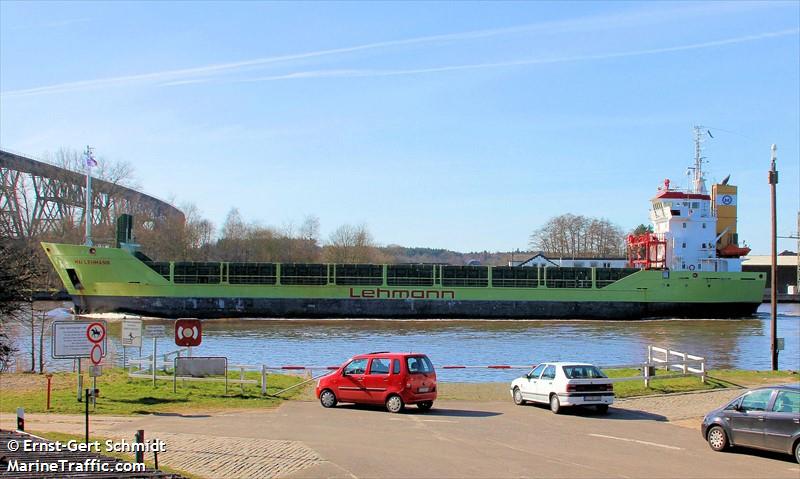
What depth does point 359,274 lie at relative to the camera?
2234 inches

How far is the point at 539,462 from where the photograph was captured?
9.80 m

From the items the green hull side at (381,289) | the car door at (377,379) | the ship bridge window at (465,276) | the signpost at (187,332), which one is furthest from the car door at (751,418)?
the ship bridge window at (465,276)

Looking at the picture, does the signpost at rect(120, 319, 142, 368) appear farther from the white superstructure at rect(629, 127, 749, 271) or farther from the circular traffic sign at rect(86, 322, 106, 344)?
the white superstructure at rect(629, 127, 749, 271)

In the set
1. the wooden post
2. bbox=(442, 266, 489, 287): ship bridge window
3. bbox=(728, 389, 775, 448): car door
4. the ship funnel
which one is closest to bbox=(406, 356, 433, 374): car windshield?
bbox=(728, 389, 775, 448): car door

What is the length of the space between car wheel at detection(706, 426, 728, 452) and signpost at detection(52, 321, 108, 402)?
11.8 metres

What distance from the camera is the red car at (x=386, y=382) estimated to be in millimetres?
14391

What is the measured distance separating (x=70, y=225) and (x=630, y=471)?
87091 mm

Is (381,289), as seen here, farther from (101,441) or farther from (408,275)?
(101,441)

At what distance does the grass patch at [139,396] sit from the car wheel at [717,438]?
30.5 ft

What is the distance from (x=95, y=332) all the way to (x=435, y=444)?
25.5 feet

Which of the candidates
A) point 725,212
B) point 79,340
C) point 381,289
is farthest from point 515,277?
point 79,340

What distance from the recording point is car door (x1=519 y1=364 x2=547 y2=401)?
15547 mm

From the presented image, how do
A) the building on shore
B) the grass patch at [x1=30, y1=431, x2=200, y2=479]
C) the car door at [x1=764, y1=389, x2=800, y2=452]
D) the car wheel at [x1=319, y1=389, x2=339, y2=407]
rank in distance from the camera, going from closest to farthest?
the grass patch at [x1=30, y1=431, x2=200, y2=479] < the car door at [x1=764, y1=389, x2=800, y2=452] < the car wheel at [x1=319, y1=389, x2=339, y2=407] < the building on shore

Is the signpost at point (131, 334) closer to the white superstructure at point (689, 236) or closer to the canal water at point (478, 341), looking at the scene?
the canal water at point (478, 341)
